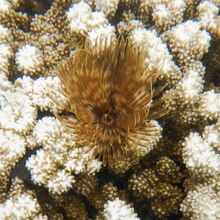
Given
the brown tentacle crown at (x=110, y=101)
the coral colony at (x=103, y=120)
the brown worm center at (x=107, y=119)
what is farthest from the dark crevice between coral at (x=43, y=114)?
the brown worm center at (x=107, y=119)

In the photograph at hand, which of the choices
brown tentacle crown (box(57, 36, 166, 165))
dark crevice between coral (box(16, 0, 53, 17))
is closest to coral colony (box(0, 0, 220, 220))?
brown tentacle crown (box(57, 36, 166, 165))

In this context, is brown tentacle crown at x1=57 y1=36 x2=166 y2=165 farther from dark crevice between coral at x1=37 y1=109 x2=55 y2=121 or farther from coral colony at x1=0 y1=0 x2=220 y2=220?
dark crevice between coral at x1=37 y1=109 x2=55 y2=121

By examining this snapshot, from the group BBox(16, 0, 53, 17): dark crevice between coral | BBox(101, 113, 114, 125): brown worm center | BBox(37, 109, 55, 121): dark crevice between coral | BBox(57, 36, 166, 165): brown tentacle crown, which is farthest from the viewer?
BBox(16, 0, 53, 17): dark crevice between coral

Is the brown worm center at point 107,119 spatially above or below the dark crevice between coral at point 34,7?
below

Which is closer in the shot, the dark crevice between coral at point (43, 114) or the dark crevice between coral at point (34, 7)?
the dark crevice between coral at point (43, 114)

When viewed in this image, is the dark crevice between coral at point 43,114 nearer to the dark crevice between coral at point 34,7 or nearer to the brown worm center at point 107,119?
the brown worm center at point 107,119

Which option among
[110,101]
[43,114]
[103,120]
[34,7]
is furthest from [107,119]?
[34,7]

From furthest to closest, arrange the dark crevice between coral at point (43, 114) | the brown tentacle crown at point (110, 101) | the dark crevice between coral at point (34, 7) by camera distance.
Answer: the dark crevice between coral at point (34, 7) → the dark crevice between coral at point (43, 114) → the brown tentacle crown at point (110, 101)

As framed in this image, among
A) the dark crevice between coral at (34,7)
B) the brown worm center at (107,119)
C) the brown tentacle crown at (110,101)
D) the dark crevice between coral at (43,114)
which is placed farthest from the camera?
the dark crevice between coral at (34,7)
